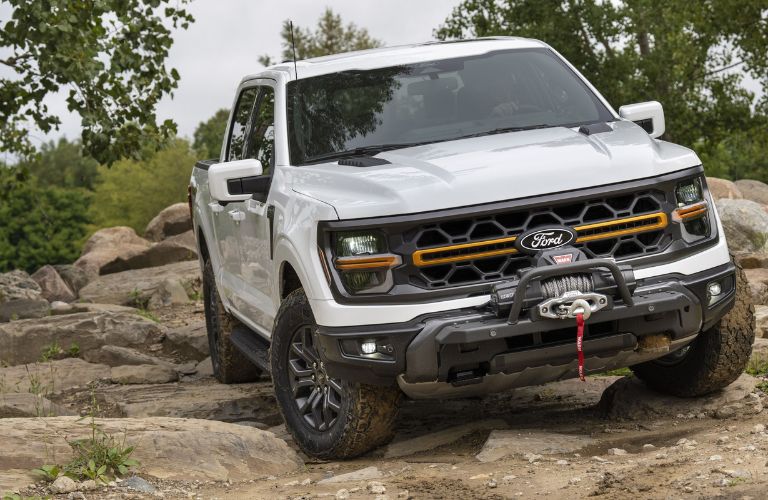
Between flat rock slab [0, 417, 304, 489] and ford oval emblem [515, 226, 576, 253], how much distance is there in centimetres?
172

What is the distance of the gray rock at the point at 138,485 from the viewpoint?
5883 mm

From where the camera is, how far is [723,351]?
6.68 metres

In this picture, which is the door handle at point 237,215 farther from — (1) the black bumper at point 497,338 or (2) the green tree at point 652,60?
(2) the green tree at point 652,60

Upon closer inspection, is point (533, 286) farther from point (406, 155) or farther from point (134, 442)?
point (134, 442)

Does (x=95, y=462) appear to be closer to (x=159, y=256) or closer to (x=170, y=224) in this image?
(x=159, y=256)

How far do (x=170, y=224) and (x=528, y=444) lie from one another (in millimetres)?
22640

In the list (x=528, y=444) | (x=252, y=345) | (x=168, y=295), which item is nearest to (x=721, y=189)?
(x=168, y=295)

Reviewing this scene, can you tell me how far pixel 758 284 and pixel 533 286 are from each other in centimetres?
612

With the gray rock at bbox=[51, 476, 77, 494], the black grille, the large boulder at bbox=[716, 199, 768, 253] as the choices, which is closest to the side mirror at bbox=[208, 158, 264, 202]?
the black grille

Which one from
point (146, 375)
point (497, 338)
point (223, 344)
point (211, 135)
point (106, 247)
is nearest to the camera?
point (497, 338)

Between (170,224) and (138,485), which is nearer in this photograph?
(138,485)

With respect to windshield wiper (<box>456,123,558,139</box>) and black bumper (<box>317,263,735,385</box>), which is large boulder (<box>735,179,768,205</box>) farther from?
black bumper (<box>317,263,735,385</box>)

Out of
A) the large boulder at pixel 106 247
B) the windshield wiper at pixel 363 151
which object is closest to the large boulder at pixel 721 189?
the large boulder at pixel 106 247

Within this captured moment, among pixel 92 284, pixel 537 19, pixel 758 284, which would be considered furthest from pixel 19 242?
pixel 758 284
